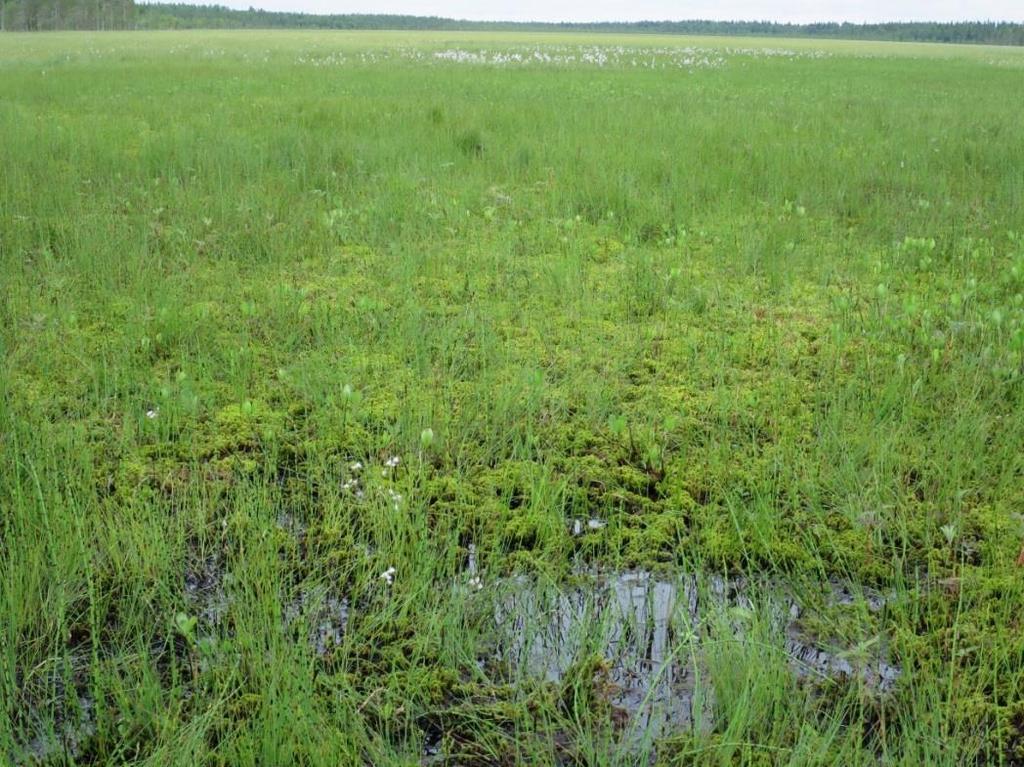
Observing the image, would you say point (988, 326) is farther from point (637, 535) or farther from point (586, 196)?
point (586, 196)

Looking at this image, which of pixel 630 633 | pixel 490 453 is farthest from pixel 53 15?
pixel 630 633

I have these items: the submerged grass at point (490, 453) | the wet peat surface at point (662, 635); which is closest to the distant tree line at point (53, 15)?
the submerged grass at point (490, 453)

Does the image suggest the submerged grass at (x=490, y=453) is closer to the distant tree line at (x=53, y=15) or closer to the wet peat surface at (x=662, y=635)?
the wet peat surface at (x=662, y=635)

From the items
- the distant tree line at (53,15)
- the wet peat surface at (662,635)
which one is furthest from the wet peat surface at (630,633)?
the distant tree line at (53,15)

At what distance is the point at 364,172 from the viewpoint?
356 inches

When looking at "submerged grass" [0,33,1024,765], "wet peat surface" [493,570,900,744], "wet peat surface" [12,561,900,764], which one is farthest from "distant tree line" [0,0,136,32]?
"wet peat surface" [493,570,900,744]

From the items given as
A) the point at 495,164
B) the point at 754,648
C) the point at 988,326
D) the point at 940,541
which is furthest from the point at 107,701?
the point at 495,164

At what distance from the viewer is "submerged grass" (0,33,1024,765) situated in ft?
8.02

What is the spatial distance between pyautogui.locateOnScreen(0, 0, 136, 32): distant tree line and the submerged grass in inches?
3582

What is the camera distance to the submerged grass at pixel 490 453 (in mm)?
2445

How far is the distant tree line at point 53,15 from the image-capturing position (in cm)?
8400

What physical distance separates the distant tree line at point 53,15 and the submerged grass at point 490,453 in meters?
91.0

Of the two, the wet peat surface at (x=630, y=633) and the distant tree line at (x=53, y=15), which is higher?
the distant tree line at (x=53, y=15)

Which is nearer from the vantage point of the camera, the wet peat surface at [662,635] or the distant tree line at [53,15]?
the wet peat surface at [662,635]
